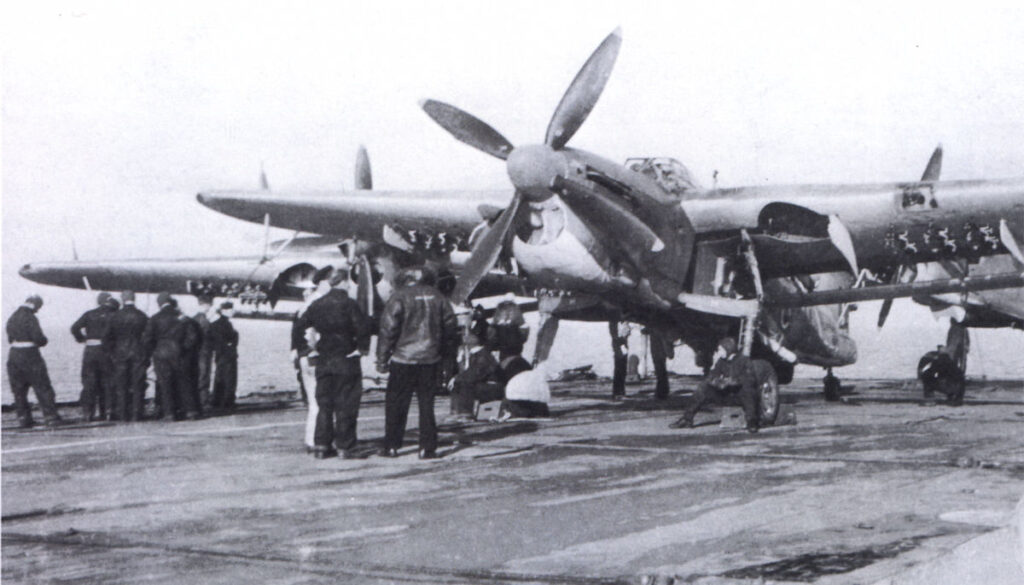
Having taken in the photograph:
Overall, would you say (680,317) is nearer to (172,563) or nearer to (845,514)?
(845,514)

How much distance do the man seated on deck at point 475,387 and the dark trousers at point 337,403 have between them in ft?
13.3

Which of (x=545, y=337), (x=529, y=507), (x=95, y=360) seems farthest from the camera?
(x=95, y=360)

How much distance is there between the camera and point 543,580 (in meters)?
5.16

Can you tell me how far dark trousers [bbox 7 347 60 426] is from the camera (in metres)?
15.7

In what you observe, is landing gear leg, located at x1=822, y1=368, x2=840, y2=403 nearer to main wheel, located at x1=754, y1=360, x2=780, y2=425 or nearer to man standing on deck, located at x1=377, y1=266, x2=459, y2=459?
main wheel, located at x1=754, y1=360, x2=780, y2=425

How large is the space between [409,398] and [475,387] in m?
4.20

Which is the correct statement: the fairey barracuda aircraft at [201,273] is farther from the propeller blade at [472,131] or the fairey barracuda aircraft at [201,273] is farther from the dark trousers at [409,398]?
the dark trousers at [409,398]

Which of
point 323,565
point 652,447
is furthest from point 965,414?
point 323,565

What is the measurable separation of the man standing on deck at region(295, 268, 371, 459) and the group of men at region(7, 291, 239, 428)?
635cm

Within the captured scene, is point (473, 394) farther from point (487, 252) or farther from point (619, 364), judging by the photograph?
point (619, 364)

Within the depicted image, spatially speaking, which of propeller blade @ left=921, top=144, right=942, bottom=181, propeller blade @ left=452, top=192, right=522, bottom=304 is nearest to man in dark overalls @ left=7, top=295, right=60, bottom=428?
propeller blade @ left=452, top=192, right=522, bottom=304

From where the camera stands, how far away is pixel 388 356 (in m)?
10.6

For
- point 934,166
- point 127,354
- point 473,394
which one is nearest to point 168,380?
point 127,354

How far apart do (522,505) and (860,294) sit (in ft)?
34.3
